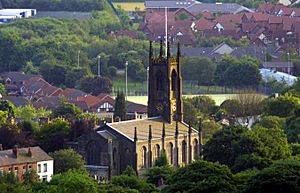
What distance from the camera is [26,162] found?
71.6 m

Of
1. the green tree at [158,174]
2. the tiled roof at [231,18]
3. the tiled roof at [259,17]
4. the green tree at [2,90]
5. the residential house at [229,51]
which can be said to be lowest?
the green tree at [2,90]

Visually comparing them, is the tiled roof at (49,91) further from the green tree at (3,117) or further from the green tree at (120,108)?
the green tree at (3,117)

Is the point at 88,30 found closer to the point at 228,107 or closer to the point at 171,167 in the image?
the point at 228,107

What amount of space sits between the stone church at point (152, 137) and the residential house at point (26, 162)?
3285 mm

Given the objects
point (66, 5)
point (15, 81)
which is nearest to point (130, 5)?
point (66, 5)

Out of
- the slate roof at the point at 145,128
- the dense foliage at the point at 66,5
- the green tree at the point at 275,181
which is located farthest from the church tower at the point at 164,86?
the dense foliage at the point at 66,5

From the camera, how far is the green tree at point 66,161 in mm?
72562

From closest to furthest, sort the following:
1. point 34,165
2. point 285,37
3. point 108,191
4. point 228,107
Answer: point 108,191 → point 34,165 → point 228,107 → point 285,37

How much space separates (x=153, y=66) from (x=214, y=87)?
39.0m

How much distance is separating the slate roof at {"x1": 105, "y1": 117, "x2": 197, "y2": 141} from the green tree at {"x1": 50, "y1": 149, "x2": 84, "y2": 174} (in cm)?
411

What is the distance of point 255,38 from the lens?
497 ft

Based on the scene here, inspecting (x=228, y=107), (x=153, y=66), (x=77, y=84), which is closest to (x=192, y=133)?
(x=153, y=66)

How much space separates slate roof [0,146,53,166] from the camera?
2793 inches

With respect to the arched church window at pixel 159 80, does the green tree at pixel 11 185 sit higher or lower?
lower
